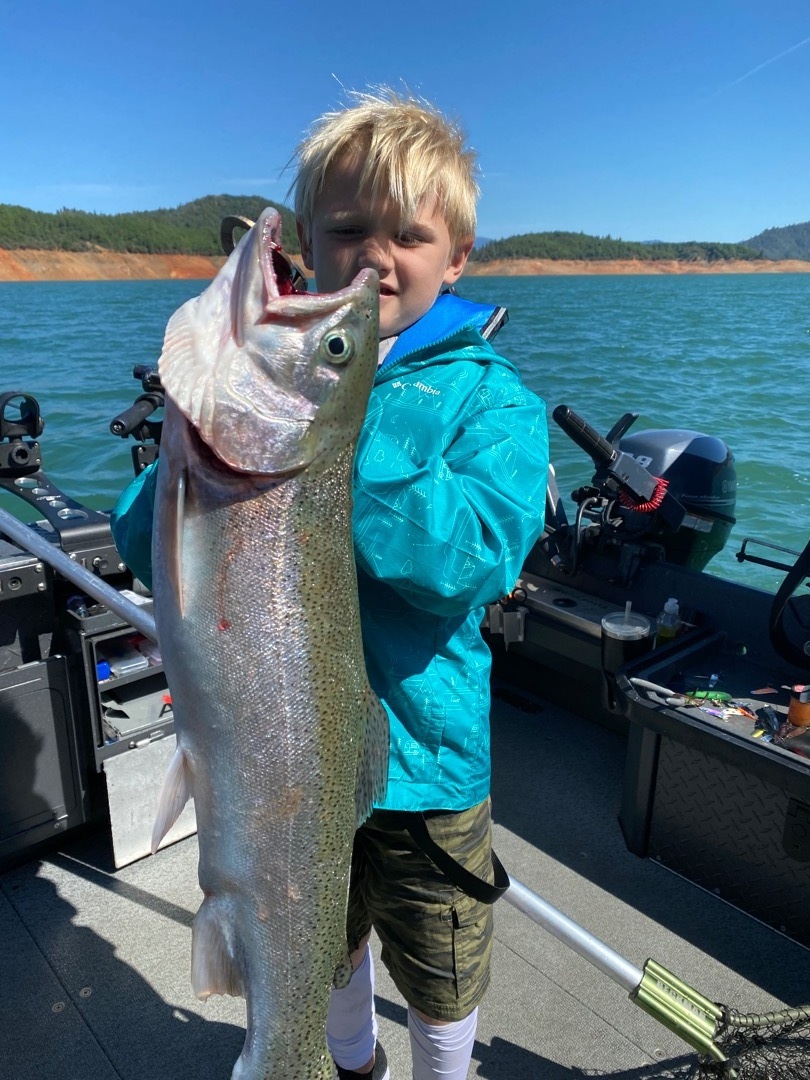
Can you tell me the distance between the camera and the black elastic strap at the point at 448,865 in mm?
1801

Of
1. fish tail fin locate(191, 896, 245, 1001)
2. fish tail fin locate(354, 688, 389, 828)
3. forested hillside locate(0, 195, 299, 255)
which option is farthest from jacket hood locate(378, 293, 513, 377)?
forested hillside locate(0, 195, 299, 255)

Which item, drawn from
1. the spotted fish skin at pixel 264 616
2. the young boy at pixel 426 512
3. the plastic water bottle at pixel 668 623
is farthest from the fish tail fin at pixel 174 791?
the plastic water bottle at pixel 668 623

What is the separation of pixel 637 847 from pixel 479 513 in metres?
2.70

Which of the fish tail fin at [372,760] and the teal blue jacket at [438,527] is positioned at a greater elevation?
the teal blue jacket at [438,527]

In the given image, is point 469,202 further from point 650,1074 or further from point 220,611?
point 650,1074

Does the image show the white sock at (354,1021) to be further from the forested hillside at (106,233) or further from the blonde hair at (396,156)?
the forested hillside at (106,233)

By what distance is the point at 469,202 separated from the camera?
1842 mm

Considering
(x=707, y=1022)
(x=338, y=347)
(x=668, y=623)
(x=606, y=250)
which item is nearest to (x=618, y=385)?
(x=668, y=623)

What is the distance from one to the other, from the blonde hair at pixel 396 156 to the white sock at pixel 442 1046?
A: 1896mm

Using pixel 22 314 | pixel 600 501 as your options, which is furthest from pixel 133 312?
pixel 600 501

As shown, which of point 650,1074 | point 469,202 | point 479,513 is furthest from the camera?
point 650,1074

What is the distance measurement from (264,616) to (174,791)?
40 centimetres

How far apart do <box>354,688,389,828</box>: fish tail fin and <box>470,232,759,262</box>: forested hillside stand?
440 ft

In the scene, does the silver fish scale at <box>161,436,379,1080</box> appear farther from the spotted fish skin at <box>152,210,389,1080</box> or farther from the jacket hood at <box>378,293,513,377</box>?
the jacket hood at <box>378,293,513,377</box>
